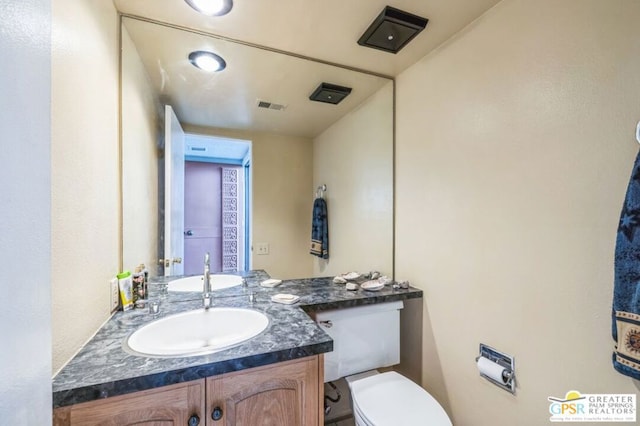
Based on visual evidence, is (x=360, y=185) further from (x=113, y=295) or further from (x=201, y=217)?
(x=113, y=295)

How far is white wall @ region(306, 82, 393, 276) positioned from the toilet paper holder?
0.73 m

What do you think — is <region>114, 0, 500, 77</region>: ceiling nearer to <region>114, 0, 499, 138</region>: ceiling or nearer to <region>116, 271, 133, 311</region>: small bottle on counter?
<region>114, 0, 499, 138</region>: ceiling

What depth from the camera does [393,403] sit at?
1251 millimetres

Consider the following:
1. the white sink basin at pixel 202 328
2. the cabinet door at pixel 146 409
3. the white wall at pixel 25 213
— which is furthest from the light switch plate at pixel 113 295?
the white wall at pixel 25 213

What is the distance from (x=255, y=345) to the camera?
0.91 metres

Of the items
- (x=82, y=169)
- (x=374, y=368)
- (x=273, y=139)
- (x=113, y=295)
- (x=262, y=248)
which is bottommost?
(x=374, y=368)

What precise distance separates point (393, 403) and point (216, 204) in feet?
4.27

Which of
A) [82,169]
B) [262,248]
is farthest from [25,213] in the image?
[262,248]

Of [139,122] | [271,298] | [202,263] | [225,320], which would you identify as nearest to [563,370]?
[271,298]

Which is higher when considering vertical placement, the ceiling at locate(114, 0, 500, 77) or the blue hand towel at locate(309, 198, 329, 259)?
the ceiling at locate(114, 0, 500, 77)

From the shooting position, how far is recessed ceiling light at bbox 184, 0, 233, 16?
1157 mm

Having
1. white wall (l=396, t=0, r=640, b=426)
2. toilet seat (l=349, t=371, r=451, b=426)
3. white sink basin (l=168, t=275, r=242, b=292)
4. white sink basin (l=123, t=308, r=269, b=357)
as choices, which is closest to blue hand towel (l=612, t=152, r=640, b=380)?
white wall (l=396, t=0, r=640, b=426)

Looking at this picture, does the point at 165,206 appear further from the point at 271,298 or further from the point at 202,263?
the point at 271,298

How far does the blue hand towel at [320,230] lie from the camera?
178 centimetres
